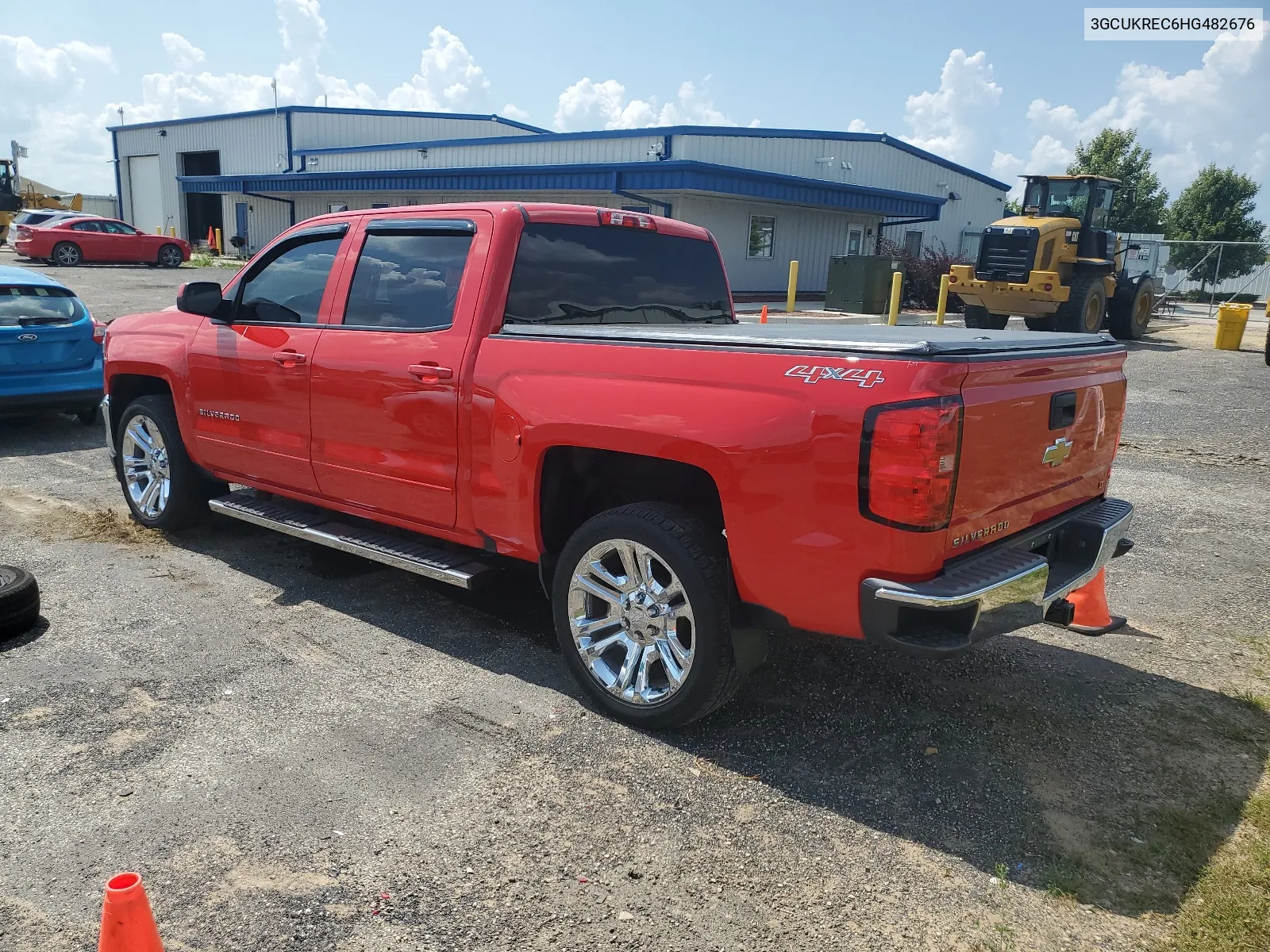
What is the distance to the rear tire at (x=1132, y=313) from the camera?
2002 cm

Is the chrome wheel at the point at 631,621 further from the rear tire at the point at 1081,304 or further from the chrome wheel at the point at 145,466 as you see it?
the rear tire at the point at 1081,304

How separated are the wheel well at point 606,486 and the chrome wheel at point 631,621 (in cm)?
28

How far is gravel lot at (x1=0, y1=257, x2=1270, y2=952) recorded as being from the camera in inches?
109

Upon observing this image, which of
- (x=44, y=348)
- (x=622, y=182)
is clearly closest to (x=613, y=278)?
(x=44, y=348)

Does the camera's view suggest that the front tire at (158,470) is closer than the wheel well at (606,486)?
No

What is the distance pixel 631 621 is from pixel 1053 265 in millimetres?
17161

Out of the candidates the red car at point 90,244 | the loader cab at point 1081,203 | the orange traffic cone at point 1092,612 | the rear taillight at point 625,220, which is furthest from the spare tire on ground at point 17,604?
the red car at point 90,244

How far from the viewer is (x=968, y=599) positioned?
3.03 meters

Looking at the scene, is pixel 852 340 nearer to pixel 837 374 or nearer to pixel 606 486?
pixel 837 374

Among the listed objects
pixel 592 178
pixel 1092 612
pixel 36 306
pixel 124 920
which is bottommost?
pixel 1092 612

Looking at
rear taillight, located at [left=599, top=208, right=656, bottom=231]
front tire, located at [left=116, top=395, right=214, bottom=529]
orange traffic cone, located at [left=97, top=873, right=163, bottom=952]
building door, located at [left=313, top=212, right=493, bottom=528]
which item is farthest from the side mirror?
orange traffic cone, located at [left=97, top=873, right=163, bottom=952]

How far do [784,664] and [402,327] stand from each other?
2.41 meters

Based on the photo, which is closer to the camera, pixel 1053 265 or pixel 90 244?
pixel 1053 265

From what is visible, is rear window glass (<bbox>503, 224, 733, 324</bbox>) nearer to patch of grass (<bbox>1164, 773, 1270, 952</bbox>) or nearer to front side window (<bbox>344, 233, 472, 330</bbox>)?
front side window (<bbox>344, 233, 472, 330</bbox>)
